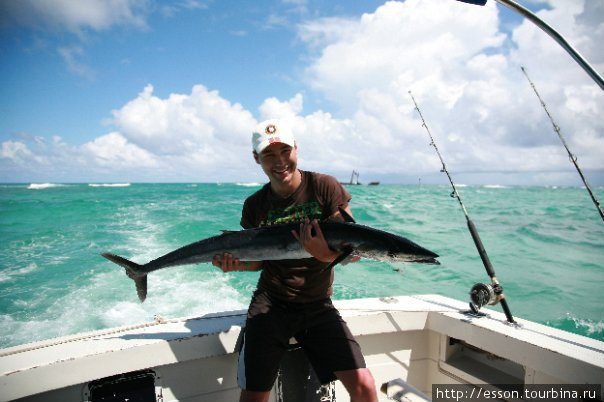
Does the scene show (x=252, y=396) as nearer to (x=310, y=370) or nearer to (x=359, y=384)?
(x=310, y=370)

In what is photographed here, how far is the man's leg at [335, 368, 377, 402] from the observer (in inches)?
88.5

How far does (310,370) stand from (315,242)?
40.1 inches

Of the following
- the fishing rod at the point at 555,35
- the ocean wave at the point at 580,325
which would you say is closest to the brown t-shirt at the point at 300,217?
the fishing rod at the point at 555,35

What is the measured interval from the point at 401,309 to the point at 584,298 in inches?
308

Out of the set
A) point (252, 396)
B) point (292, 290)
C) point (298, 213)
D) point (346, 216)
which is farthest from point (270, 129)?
point (252, 396)

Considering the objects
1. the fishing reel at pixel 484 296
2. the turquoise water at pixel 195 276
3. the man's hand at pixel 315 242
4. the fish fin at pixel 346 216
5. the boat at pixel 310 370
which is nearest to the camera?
the boat at pixel 310 370

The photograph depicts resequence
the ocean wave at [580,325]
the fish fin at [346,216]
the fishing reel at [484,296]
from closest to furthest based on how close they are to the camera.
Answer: the fish fin at [346,216], the fishing reel at [484,296], the ocean wave at [580,325]

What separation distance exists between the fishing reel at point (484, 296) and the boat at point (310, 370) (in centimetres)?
8

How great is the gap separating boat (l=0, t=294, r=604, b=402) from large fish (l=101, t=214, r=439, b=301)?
Result: 607 millimetres

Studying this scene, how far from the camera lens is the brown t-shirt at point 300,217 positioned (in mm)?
2570

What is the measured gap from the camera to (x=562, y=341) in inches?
96.8

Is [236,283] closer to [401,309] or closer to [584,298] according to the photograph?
[401,309]

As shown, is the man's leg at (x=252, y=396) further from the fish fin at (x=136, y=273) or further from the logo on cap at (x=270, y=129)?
the logo on cap at (x=270, y=129)

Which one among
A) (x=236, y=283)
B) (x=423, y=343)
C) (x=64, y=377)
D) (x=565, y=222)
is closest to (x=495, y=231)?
(x=565, y=222)
